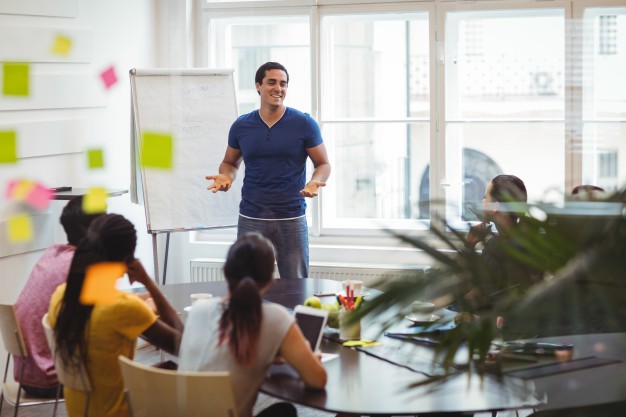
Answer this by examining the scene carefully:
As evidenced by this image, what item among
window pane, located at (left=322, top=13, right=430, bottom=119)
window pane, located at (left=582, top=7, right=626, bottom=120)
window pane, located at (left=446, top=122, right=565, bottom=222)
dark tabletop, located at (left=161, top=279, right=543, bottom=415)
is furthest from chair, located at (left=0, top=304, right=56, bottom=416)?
window pane, located at (left=322, top=13, right=430, bottom=119)

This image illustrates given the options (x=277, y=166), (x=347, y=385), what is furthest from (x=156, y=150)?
(x=277, y=166)

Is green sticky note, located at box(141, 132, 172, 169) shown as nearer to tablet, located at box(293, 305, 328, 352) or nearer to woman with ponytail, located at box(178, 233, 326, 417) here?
woman with ponytail, located at box(178, 233, 326, 417)

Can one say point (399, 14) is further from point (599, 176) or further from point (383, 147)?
point (599, 176)

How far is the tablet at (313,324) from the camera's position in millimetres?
2020

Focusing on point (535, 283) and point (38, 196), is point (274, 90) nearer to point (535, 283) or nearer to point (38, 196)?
point (38, 196)

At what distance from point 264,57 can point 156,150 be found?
0.83 meters

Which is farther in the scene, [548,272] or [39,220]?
[39,220]

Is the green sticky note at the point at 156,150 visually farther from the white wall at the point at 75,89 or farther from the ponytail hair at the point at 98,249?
the ponytail hair at the point at 98,249

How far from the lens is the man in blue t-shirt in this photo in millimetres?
2439

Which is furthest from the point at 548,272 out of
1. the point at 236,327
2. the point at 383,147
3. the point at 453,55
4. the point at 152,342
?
the point at 383,147

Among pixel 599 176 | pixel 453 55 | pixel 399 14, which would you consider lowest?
pixel 599 176

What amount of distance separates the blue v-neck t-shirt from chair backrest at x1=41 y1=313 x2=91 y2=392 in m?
0.55

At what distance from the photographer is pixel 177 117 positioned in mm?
956

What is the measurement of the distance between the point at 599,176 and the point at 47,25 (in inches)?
21.2
